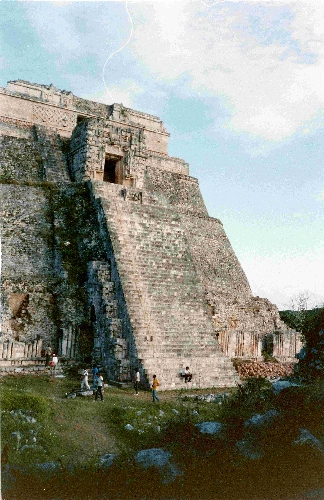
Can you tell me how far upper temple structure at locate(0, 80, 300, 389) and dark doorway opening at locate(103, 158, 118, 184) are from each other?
0.05 m

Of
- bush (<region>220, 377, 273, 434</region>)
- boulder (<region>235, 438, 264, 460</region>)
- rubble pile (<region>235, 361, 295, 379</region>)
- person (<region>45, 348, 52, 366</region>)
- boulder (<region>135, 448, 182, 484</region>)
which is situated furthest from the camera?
rubble pile (<region>235, 361, 295, 379</region>)

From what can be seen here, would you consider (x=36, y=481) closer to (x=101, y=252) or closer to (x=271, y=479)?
(x=271, y=479)

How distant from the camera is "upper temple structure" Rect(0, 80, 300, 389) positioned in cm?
1245

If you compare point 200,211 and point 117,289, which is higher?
point 200,211

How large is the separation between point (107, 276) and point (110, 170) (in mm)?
6962

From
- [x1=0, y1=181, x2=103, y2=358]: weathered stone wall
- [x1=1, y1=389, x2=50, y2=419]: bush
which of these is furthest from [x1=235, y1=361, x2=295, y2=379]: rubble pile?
[x1=1, y1=389, x2=50, y2=419]: bush

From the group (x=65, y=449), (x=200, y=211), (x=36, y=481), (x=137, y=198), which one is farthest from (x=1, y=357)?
(x=200, y=211)

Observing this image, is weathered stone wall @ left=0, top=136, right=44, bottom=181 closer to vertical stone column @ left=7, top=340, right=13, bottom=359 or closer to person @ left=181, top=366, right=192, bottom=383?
vertical stone column @ left=7, top=340, right=13, bottom=359

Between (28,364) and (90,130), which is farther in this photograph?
(90,130)

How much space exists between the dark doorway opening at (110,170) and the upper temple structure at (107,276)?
0.15ft

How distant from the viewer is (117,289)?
518 inches

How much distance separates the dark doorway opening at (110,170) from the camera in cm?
1840

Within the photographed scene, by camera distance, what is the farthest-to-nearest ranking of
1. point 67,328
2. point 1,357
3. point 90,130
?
point 90,130
point 67,328
point 1,357

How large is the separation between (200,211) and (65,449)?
18.5m
